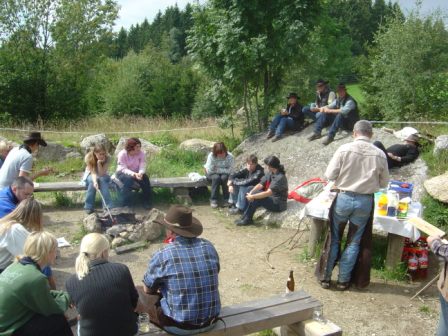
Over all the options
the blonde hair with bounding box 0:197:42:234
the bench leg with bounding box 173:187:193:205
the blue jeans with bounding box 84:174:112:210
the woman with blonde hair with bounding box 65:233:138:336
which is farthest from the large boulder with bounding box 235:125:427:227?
the woman with blonde hair with bounding box 65:233:138:336

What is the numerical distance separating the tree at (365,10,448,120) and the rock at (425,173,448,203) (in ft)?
31.8

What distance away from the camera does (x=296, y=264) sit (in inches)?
229

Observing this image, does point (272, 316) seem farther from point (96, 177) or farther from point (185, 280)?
point (96, 177)

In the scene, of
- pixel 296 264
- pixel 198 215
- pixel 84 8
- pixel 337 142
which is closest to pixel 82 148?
pixel 198 215

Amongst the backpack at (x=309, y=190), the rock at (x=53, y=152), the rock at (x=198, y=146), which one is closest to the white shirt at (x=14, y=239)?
the backpack at (x=309, y=190)

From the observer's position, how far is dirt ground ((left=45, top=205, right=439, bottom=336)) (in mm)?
4520

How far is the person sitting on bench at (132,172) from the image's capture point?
7.79m

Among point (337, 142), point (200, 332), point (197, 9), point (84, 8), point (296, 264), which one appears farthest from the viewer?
point (84, 8)

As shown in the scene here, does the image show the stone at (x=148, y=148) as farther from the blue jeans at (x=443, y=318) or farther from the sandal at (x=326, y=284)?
the blue jeans at (x=443, y=318)

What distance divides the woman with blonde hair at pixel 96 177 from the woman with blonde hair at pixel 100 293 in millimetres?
4576

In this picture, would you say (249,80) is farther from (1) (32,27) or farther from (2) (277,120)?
(1) (32,27)

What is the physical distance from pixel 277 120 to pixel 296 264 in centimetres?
475

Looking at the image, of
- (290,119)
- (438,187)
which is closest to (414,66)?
(290,119)

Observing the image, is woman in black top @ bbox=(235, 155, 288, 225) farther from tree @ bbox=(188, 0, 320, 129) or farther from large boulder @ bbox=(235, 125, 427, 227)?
tree @ bbox=(188, 0, 320, 129)
